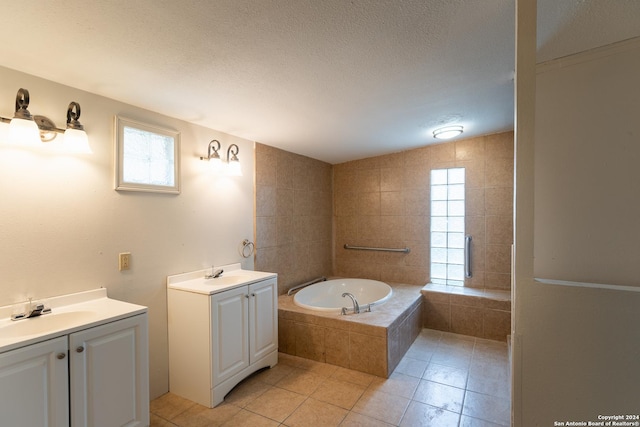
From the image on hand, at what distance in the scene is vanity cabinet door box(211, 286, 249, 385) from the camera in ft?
6.94

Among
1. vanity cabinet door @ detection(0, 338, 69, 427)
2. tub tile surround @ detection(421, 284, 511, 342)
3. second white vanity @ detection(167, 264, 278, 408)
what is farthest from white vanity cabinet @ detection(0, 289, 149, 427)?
tub tile surround @ detection(421, 284, 511, 342)

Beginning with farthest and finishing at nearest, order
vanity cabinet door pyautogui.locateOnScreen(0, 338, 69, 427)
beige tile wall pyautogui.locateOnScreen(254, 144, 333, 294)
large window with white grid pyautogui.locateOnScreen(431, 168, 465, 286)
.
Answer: large window with white grid pyautogui.locateOnScreen(431, 168, 465, 286)
beige tile wall pyautogui.locateOnScreen(254, 144, 333, 294)
vanity cabinet door pyautogui.locateOnScreen(0, 338, 69, 427)

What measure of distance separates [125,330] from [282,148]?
2.41 m

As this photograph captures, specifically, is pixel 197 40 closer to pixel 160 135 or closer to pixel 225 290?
pixel 160 135

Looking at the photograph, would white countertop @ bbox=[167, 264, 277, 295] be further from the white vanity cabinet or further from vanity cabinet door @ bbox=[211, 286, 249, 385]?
the white vanity cabinet

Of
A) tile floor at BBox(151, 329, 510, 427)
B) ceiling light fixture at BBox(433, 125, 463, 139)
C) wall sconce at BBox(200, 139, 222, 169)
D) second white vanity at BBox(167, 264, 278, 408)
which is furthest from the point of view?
ceiling light fixture at BBox(433, 125, 463, 139)

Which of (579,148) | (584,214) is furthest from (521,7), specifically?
(584,214)

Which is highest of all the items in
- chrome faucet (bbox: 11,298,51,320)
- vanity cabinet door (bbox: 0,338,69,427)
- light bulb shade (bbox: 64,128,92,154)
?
light bulb shade (bbox: 64,128,92,154)

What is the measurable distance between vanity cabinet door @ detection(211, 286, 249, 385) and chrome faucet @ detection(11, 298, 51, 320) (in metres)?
0.89

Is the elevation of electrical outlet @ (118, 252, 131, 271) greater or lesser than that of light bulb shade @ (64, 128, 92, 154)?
lesser

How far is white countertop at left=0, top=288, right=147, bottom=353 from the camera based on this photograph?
1345mm

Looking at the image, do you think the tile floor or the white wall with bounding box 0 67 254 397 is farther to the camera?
the tile floor

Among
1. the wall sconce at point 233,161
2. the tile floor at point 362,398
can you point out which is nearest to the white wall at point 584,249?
the tile floor at point 362,398

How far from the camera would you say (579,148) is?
1.38m
